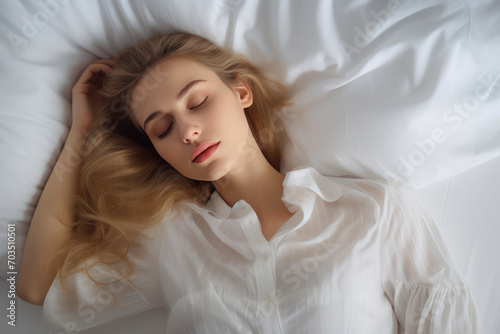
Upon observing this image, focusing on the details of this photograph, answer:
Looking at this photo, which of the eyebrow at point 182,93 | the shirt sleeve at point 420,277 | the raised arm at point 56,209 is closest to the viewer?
the shirt sleeve at point 420,277

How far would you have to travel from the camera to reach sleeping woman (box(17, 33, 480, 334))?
1.27 metres

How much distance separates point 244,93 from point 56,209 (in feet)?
2.61

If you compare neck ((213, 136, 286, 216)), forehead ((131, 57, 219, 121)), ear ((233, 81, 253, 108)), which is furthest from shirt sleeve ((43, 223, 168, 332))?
ear ((233, 81, 253, 108))

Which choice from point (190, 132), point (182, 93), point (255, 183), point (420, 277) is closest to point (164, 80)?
point (182, 93)

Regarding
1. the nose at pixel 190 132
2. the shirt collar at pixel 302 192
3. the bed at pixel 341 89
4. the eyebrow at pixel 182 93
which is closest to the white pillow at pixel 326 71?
the bed at pixel 341 89

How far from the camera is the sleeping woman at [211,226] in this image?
1.27 metres

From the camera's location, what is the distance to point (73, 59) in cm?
155

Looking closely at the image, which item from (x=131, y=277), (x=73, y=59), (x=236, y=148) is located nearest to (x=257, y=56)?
(x=236, y=148)

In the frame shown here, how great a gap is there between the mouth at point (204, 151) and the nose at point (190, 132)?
0.04 meters

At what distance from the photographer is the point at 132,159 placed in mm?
1626

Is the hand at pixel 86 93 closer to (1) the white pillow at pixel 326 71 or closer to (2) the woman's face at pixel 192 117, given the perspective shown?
(1) the white pillow at pixel 326 71

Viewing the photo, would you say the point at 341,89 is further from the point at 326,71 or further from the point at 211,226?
the point at 211,226

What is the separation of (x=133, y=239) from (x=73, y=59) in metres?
0.71

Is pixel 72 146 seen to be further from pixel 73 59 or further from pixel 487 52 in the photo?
pixel 487 52
